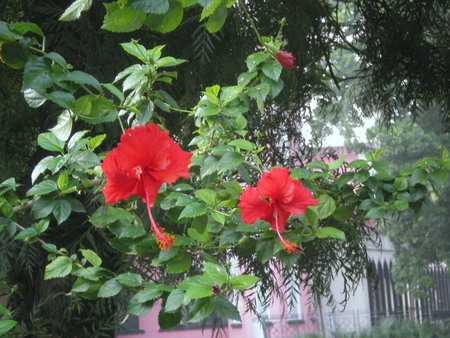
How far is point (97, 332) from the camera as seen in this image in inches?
116

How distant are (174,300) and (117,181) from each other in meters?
0.27

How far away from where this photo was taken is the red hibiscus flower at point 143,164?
1354mm

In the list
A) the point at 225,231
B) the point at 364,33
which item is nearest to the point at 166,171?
the point at 225,231

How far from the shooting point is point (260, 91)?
6.19 feet

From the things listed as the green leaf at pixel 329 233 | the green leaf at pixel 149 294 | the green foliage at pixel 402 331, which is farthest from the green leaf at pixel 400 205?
the green foliage at pixel 402 331

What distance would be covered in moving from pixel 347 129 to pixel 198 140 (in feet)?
53.5

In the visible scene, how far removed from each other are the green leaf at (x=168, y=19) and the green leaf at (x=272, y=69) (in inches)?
21.6

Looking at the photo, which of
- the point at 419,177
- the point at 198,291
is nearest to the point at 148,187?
the point at 198,291

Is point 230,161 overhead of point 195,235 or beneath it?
overhead

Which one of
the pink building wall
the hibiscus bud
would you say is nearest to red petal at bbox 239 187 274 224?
the hibiscus bud

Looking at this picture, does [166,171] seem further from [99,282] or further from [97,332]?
[97,332]

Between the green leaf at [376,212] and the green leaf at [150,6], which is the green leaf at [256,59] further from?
the green leaf at [150,6]

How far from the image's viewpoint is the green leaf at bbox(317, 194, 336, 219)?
1.84 meters

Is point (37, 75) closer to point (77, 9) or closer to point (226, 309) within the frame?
point (77, 9)
